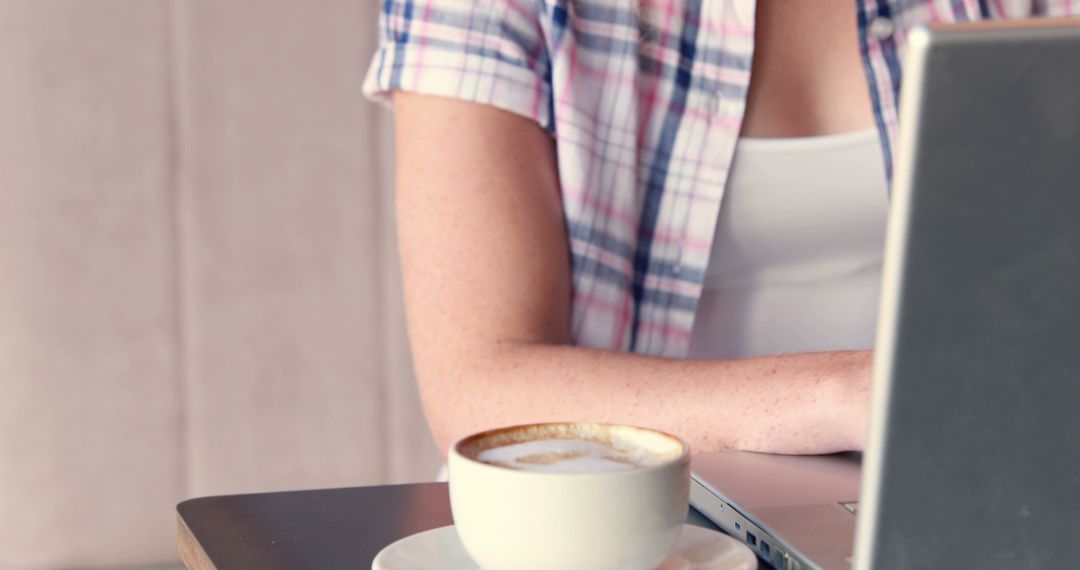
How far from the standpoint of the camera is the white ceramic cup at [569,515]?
1.32ft

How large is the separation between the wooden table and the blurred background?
712 millimetres

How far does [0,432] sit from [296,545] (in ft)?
2.67

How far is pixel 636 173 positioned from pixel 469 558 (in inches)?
23.0

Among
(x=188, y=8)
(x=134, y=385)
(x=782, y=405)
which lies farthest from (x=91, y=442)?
(x=782, y=405)

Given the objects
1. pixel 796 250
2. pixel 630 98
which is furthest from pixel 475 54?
pixel 796 250

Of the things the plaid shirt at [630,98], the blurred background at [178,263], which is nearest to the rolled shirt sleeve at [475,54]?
the plaid shirt at [630,98]

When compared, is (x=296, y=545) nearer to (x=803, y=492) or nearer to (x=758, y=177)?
(x=803, y=492)

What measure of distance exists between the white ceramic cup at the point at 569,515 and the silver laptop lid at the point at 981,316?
8 cm

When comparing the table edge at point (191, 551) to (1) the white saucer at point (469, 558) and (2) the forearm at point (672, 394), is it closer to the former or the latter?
(1) the white saucer at point (469, 558)

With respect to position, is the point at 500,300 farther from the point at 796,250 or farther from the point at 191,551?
the point at 191,551

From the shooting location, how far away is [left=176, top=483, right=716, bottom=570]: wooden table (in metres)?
0.50

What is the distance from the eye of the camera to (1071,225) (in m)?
0.31

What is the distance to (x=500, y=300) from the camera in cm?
89

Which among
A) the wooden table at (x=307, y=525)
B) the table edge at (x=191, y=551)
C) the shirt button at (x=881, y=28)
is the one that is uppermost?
the shirt button at (x=881, y=28)
